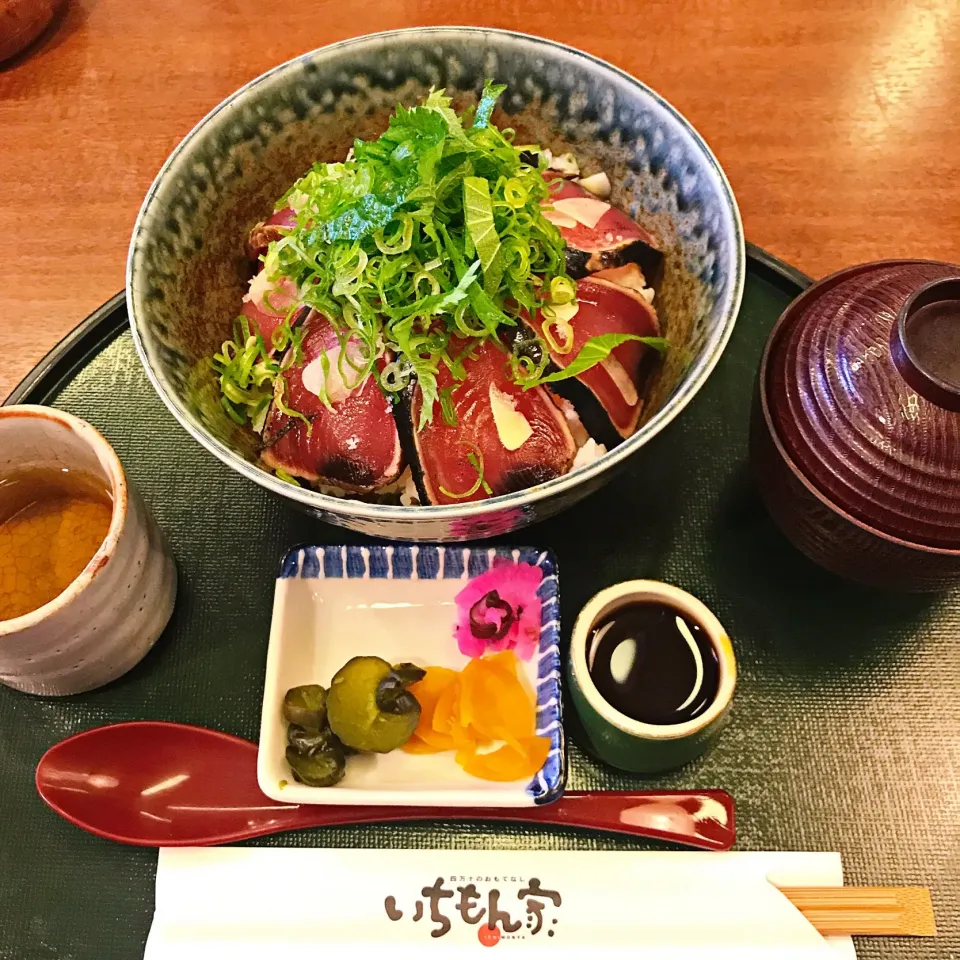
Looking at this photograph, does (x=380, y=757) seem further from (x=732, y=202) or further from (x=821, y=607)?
(x=732, y=202)

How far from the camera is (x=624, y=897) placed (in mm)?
1006

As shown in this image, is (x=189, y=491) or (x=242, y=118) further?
(x=189, y=491)

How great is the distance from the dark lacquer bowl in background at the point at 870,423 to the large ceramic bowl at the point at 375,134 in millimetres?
124

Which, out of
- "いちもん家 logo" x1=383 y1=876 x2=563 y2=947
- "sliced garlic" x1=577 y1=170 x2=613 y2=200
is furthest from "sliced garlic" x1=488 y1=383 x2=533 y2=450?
"いちもん家 logo" x1=383 y1=876 x2=563 y2=947

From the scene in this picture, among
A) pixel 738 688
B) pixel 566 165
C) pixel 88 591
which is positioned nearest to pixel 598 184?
pixel 566 165

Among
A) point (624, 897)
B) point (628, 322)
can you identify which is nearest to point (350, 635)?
point (624, 897)

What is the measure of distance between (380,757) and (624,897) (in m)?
0.36

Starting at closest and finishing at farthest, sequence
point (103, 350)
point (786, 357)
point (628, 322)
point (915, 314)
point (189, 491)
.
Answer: point (915, 314)
point (786, 357)
point (628, 322)
point (189, 491)
point (103, 350)

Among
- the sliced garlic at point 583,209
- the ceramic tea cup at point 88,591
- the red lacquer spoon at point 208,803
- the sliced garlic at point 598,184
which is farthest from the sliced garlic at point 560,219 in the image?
the red lacquer spoon at point 208,803

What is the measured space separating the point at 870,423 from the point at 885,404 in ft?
0.09

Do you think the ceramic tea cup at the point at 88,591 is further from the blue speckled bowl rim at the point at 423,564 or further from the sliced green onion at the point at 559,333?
the sliced green onion at the point at 559,333

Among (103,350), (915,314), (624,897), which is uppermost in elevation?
(915,314)

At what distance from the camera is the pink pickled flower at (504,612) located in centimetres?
117

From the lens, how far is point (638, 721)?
1026 mm
